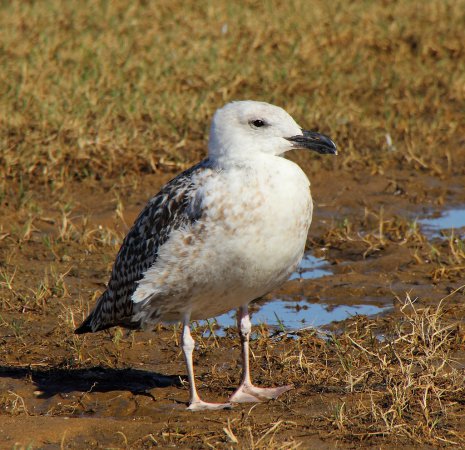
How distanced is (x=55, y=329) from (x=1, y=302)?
538 millimetres

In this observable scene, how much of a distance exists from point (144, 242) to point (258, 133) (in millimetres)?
864

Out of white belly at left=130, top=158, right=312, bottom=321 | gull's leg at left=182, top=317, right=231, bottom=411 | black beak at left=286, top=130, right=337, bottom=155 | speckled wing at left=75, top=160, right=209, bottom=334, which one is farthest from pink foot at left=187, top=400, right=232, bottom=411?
black beak at left=286, top=130, right=337, bottom=155

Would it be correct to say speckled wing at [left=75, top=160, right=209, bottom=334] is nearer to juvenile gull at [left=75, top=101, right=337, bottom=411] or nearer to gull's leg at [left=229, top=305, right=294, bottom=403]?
juvenile gull at [left=75, top=101, right=337, bottom=411]

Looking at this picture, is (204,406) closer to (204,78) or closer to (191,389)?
(191,389)

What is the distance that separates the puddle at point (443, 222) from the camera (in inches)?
315

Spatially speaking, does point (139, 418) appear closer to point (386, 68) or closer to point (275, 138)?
point (275, 138)

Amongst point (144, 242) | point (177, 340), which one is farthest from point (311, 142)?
point (177, 340)

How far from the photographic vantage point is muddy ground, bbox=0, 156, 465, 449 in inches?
186

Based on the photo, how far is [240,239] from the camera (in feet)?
16.2

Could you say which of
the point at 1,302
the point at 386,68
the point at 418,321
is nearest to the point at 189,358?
the point at 418,321

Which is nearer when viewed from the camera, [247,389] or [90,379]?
[247,389]

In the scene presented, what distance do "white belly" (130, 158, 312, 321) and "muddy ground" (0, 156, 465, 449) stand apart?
62cm

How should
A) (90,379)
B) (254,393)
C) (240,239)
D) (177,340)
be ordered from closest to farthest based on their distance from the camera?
(240,239)
(254,393)
(90,379)
(177,340)

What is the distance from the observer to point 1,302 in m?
6.52
